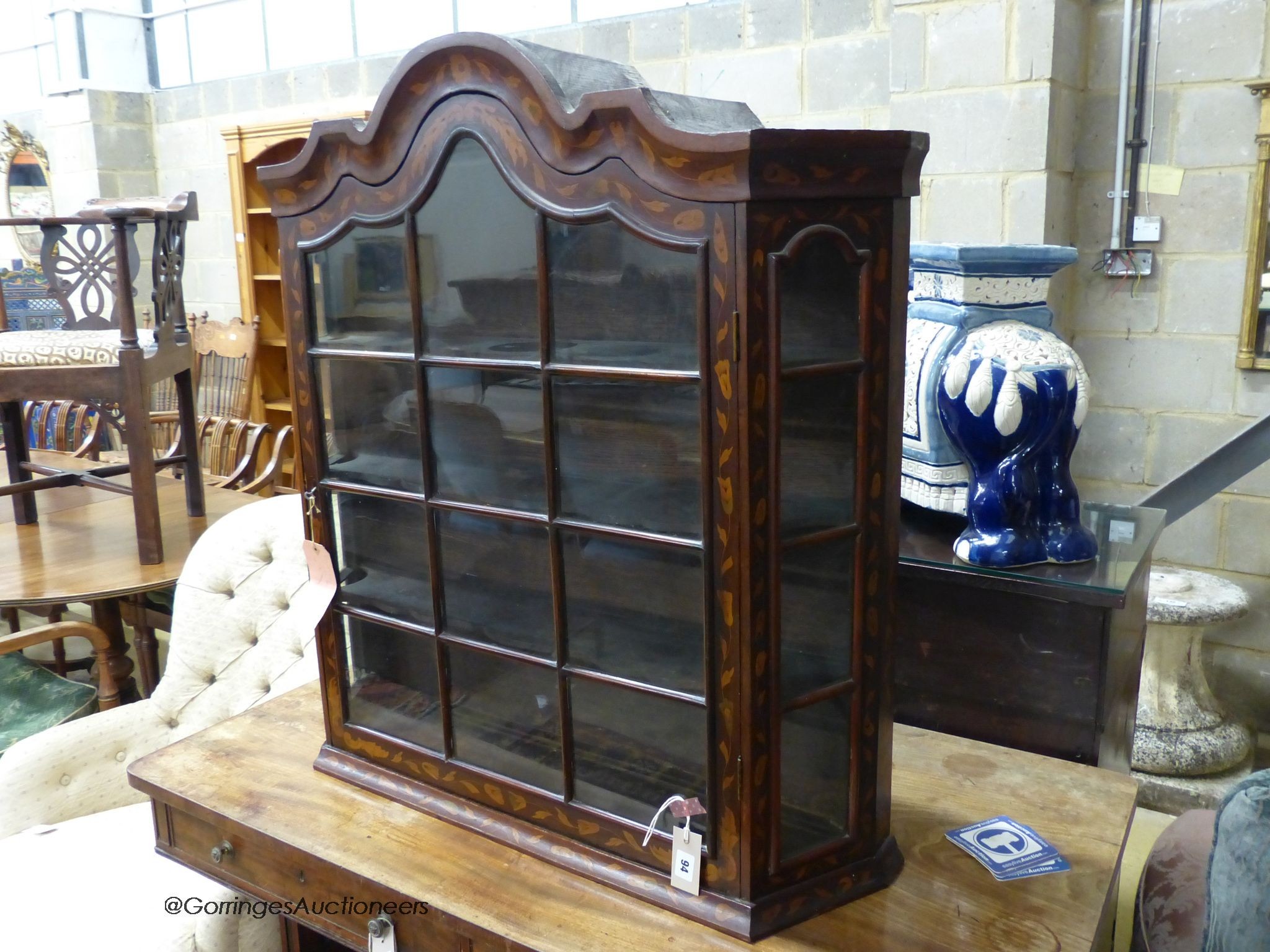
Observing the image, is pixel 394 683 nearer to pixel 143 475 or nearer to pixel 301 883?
pixel 301 883

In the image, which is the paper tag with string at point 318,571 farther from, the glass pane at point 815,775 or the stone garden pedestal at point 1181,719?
the stone garden pedestal at point 1181,719

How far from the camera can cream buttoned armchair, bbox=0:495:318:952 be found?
1.42 metres

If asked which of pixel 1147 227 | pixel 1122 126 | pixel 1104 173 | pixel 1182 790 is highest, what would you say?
pixel 1122 126

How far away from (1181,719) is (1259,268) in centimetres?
114

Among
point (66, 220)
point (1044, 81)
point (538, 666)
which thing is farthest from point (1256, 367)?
point (66, 220)

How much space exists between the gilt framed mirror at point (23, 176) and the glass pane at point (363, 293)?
5747mm

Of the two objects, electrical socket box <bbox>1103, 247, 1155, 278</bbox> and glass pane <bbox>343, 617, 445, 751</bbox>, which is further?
electrical socket box <bbox>1103, 247, 1155, 278</bbox>

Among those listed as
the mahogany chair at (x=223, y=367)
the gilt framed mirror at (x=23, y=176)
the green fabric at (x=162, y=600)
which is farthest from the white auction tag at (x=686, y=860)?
the gilt framed mirror at (x=23, y=176)

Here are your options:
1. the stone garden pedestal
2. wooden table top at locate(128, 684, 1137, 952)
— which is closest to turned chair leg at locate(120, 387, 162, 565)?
wooden table top at locate(128, 684, 1137, 952)

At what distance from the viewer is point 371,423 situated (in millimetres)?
1058

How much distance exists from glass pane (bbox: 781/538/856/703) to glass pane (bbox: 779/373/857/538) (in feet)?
0.08

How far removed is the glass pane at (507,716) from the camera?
0.98 meters

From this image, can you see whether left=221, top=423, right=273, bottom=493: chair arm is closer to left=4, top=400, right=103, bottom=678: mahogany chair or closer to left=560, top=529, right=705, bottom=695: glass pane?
left=4, top=400, right=103, bottom=678: mahogany chair

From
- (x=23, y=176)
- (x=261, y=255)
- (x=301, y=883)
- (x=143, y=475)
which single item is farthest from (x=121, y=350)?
(x=23, y=176)
